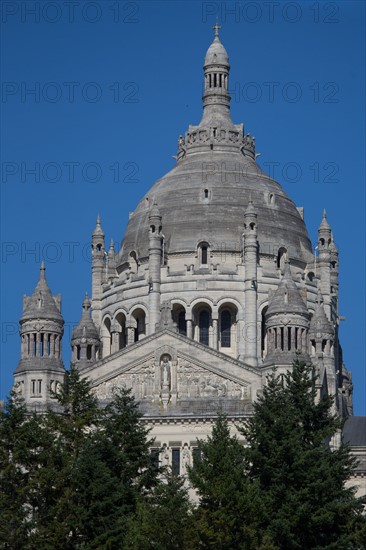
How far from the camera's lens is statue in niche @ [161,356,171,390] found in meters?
107

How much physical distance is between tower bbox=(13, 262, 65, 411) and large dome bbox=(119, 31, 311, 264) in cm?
2031

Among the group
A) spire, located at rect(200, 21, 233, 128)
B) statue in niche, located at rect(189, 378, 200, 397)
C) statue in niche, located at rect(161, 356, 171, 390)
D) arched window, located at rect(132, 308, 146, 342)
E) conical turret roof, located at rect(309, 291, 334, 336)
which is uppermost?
spire, located at rect(200, 21, 233, 128)

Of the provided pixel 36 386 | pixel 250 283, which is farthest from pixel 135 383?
pixel 250 283

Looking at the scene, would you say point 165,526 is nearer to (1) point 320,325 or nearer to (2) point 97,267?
(1) point 320,325

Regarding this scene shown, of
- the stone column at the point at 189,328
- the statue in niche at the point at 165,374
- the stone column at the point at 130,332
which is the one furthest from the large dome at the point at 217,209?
the statue in niche at the point at 165,374

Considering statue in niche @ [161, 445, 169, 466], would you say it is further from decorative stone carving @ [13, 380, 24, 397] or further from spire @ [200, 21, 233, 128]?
spire @ [200, 21, 233, 128]

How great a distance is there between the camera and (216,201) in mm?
131500

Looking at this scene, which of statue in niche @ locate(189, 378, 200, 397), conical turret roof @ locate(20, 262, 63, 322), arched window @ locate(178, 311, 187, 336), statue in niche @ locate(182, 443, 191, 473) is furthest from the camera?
arched window @ locate(178, 311, 187, 336)

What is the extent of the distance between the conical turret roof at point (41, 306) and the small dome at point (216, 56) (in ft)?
104

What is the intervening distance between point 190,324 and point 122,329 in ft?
18.1

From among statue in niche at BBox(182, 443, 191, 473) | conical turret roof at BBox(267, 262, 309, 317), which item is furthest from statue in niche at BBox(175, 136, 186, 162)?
statue in niche at BBox(182, 443, 191, 473)

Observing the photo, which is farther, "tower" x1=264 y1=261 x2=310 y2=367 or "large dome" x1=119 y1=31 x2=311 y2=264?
"large dome" x1=119 y1=31 x2=311 y2=264

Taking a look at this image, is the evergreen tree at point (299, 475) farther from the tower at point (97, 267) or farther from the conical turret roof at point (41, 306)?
the tower at point (97, 267)

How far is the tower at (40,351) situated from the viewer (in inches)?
4274
